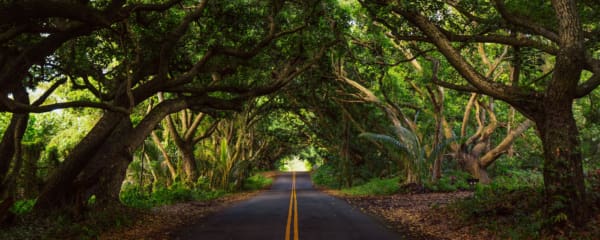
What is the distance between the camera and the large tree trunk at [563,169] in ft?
28.8

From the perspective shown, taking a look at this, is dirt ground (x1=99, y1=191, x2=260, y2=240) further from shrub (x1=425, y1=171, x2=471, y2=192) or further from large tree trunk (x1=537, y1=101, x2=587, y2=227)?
shrub (x1=425, y1=171, x2=471, y2=192)

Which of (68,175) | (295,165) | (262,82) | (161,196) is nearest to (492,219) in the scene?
(68,175)

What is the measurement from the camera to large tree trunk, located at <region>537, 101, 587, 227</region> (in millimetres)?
8781

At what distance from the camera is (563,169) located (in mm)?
8812

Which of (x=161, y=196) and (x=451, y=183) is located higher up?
(x=451, y=183)

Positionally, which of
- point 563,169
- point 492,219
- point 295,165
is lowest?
point 492,219

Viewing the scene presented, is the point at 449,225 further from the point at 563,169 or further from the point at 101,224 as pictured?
the point at 101,224

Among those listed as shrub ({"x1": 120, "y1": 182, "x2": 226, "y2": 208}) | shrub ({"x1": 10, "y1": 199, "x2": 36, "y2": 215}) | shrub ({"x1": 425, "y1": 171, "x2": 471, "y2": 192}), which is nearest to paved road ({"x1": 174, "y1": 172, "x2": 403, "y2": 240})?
shrub ({"x1": 120, "y1": 182, "x2": 226, "y2": 208})

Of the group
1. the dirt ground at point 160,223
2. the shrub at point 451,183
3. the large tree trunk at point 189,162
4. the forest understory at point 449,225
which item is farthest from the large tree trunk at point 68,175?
the shrub at point 451,183

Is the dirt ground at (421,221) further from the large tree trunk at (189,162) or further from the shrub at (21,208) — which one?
the large tree trunk at (189,162)

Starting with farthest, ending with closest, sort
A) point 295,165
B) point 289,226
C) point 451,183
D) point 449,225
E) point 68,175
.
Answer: point 295,165, point 451,183, point 68,175, point 289,226, point 449,225

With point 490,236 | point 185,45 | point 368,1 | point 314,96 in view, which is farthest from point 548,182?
point 314,96

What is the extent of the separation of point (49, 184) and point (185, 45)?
5.93m

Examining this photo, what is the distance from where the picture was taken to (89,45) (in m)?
13.8
